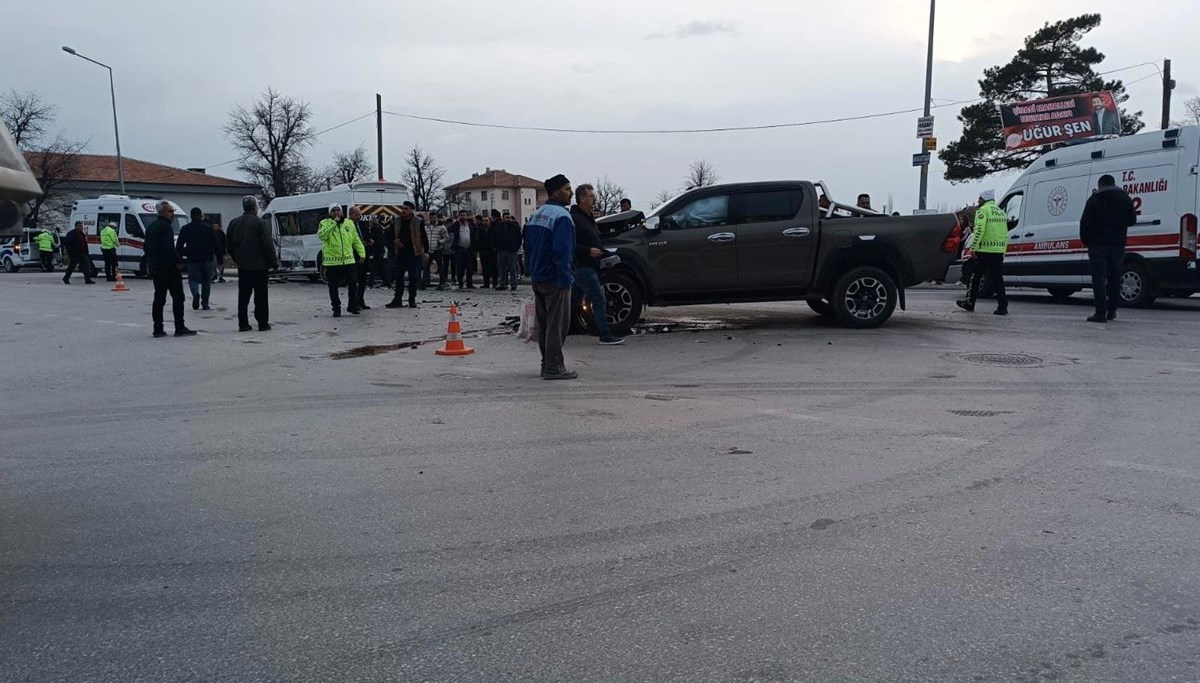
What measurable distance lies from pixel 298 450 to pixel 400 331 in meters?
6.81

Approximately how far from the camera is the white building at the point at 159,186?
204ft

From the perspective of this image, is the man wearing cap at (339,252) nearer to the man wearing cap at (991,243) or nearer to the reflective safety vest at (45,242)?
the man wearing cap at (991,243)

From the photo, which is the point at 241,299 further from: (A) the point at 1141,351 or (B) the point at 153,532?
(A) the point at 1141,351

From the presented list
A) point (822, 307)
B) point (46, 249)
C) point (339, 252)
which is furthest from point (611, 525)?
point (46, 249)

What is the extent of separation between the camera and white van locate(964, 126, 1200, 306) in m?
13.0

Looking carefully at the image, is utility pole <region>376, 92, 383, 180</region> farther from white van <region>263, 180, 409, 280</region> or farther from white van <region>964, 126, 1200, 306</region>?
white van <region>964, 126, 1200, 306</region>

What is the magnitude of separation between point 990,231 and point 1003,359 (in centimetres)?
417

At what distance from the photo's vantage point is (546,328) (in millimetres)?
8477

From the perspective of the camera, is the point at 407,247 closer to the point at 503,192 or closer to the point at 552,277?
the point at 552,277

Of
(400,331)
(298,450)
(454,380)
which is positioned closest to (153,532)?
(298,450)

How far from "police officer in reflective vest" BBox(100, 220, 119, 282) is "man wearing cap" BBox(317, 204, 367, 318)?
16.8 m

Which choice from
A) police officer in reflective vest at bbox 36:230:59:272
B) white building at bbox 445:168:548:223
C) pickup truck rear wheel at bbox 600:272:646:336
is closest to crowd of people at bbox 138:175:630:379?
pickup truck rear wheel at bbox 600:272:646:336

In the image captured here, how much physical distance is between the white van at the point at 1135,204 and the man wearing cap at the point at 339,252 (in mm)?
11092

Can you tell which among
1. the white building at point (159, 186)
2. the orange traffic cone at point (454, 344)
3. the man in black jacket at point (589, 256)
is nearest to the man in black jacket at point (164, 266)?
the orange traffic cone at point (454, 344)
